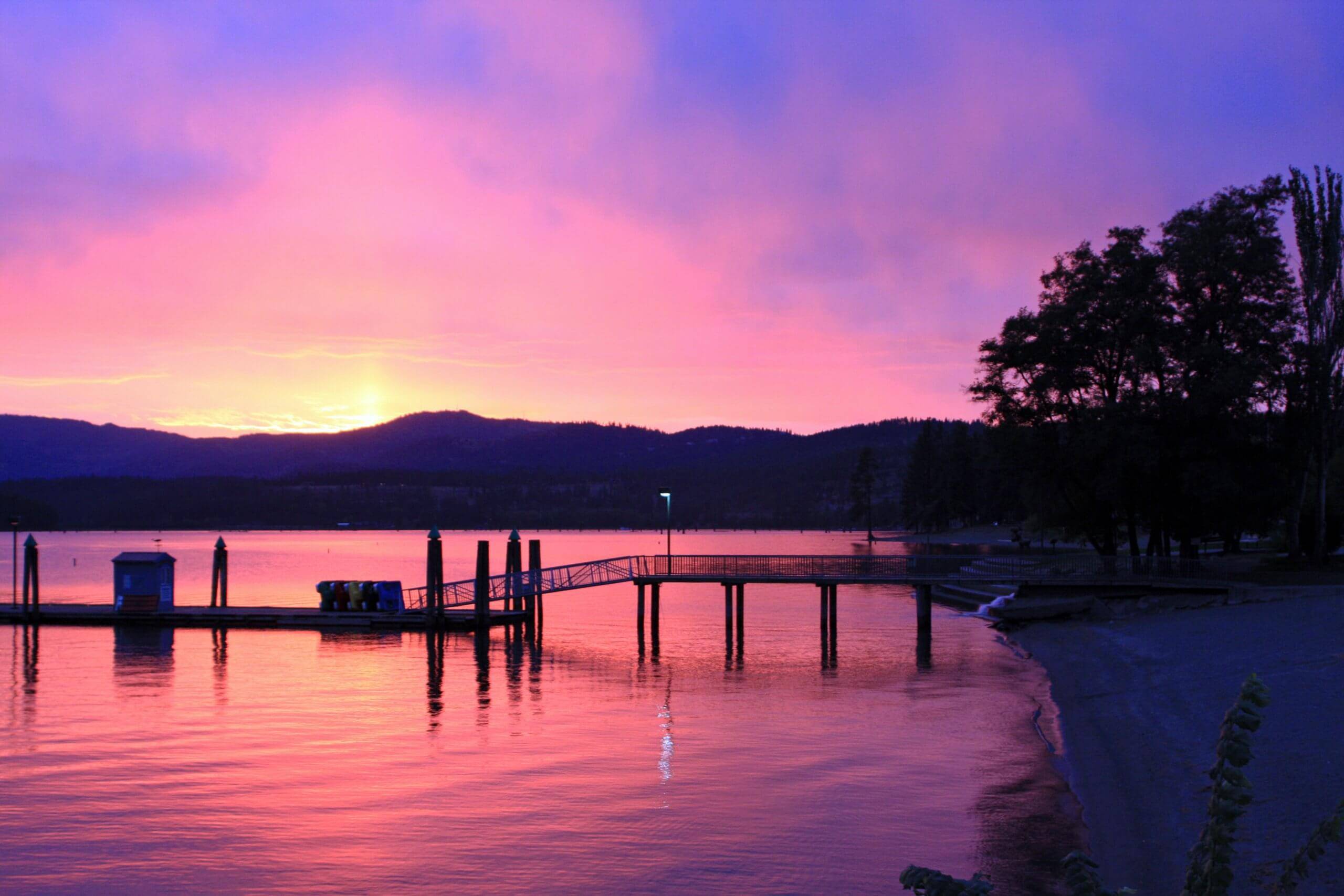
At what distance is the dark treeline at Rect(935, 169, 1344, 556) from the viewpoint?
41.4m

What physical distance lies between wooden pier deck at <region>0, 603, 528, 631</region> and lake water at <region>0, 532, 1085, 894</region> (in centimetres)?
222

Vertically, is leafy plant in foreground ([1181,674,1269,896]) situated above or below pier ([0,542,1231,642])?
above

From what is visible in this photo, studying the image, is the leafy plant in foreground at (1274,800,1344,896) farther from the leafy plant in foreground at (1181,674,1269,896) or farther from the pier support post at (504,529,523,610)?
the pier support post at (504,529,523,610)

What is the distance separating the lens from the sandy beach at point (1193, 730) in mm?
13836

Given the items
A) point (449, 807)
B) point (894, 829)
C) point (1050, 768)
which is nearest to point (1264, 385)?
point (1050, 768)

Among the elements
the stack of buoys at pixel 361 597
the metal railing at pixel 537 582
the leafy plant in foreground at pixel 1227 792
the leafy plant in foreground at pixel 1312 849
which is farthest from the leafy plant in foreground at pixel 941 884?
the stack of buoys at pixel 361 597

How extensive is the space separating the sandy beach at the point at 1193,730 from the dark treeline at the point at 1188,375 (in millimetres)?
7422

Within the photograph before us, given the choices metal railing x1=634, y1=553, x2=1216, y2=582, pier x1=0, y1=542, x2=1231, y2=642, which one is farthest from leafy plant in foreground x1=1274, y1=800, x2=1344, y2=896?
metal railing x1=634, y1=553, x2=1216, y2=582

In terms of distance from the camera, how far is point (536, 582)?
149ft

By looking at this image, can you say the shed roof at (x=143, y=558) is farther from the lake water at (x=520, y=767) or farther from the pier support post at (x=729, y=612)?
the pier support post at (x=729, y=612)

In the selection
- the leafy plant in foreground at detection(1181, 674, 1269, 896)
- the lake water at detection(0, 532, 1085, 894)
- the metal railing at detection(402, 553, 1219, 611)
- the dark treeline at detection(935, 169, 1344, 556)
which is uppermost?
the dark treeline at detection(935, 169, 1344, 556)

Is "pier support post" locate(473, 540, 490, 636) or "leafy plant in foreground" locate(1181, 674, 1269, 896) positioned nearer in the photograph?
"leafy plant in foreground" locate(1181, 674, 1269, 896)

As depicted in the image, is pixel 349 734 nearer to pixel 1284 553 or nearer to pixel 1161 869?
pixel 1161 869

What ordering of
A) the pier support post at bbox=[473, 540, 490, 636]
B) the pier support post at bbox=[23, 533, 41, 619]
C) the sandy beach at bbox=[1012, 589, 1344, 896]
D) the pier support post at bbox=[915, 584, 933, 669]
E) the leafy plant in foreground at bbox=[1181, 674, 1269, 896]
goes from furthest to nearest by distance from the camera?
the pier support post at bbox=[23, 533, 41, 619]
the pier support post at bbox=[473, 540, 490, 636]
the pier support post at bbox=[915, 584, 933, 669]
the sandy beach at bbox=[1012, 589, 1344, 896]
the leafy plant in foreground at bbox=[1181, 674, 1269, 896]
